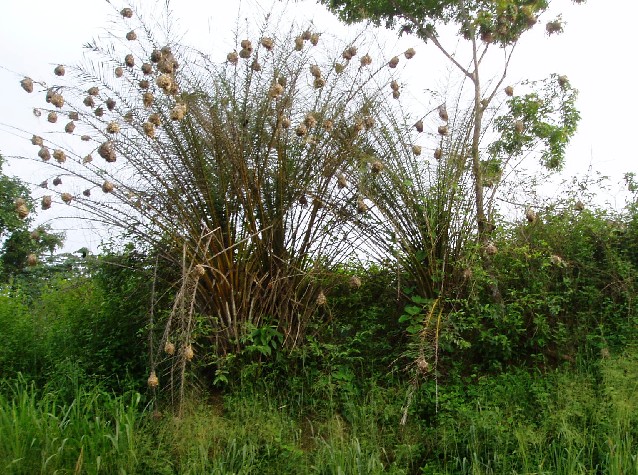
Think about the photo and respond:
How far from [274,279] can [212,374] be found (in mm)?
778

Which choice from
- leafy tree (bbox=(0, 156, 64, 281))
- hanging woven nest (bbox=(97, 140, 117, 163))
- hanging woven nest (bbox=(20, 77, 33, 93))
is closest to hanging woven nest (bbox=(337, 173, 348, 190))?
hanging woven nest (bbox=(97, 140, 117, 163))

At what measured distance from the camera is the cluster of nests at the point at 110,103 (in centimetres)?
436

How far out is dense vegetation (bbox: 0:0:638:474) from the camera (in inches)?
161

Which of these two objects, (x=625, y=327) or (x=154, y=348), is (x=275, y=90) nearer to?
(x=154, y=348)

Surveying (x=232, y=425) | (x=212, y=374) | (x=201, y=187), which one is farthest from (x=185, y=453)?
(x=201, y=187)

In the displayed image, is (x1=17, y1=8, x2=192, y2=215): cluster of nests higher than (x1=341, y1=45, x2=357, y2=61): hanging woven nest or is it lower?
lower

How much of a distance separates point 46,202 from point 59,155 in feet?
1.06

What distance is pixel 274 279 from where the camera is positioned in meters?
4.89

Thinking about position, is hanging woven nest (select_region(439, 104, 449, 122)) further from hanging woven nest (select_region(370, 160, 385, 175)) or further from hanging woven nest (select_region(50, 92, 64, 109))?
hanging woven nest (select_region(50, 92, 64, 109))

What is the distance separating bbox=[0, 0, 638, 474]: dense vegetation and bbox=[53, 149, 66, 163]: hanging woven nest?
0.02 m

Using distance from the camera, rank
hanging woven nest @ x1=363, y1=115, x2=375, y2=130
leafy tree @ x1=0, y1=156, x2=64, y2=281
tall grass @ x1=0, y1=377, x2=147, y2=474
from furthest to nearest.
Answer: leafy tree @ x1=0, y1=156, x2=64, y2=281 < hanging woven nest @ x1=363, y1=115, x2=375, y2=130 < tall grass @ x1=0, y1=377, x2=147, y2=474

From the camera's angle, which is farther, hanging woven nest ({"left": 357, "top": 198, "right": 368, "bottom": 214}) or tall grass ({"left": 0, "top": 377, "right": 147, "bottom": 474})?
hanging woven nest ({"left": 357, "top": 198, "right": 368, "bottom": 214})

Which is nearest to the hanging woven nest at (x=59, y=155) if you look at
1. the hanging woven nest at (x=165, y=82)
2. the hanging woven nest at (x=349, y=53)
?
the hanging woven nest at (x=165, y=82)

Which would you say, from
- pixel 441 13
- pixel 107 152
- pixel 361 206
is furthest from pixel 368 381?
pixel 441 13
